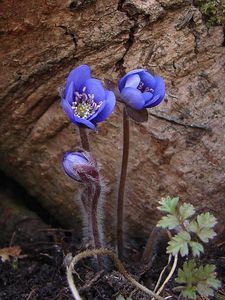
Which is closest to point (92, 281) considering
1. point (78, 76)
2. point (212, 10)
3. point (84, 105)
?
point (84, 105)

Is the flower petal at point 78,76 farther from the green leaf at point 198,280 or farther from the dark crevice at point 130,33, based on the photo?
the green leaf at point 198,280

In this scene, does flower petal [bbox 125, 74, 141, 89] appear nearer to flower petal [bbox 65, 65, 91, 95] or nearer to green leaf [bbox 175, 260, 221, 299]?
flower petal [bbox 65, 65, 91, 95]

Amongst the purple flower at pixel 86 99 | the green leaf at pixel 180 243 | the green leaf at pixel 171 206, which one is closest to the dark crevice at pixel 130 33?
the purple flower at pixel 86 99

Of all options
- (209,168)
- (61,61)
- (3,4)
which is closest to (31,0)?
(3,4)

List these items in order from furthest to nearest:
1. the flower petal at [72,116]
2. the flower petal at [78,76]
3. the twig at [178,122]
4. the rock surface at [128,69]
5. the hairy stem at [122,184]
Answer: the twig at [178,122] → the rock surface at [128,69] → the hairy stem at [122,184] → the flower petal at [78,76] → the flower petal at [72,116]

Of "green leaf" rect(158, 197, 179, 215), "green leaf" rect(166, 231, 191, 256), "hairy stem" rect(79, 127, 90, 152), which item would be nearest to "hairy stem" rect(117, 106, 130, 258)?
"hairy stem" rect(79, 127, 90, 152)

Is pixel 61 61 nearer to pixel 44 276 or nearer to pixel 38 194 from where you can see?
pixel 38 194
